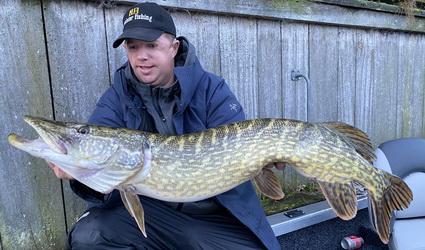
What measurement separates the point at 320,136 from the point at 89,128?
1118 millimetres

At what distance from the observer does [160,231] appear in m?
1.89

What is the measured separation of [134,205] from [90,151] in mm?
317

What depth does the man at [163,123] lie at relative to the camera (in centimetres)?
184

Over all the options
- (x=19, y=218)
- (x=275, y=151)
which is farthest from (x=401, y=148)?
(x=19, y=218)

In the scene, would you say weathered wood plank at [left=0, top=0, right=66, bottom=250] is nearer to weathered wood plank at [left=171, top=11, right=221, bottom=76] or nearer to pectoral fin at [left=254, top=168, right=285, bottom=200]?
weathered wood plank at [left=171, top=11, right=221, bottom=76]

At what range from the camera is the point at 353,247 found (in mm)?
2482

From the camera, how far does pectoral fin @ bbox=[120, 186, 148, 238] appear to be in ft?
5.23

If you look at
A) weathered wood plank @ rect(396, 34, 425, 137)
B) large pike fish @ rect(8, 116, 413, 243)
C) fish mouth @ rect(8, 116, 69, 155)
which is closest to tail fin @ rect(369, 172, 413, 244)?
large pike fish @ rect(8, 116, 413, 243)

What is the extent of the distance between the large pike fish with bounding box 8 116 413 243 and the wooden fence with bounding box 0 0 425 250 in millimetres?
543

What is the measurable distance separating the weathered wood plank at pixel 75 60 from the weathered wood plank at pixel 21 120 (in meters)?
0.06

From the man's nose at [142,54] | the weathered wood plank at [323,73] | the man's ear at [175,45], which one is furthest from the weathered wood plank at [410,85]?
the man's nose at [142,54]

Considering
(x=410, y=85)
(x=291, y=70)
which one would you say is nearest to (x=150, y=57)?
(x=291, y=70)

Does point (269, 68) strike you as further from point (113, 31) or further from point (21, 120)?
point (21, 120)

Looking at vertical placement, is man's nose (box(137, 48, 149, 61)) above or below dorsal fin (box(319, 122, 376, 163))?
above
